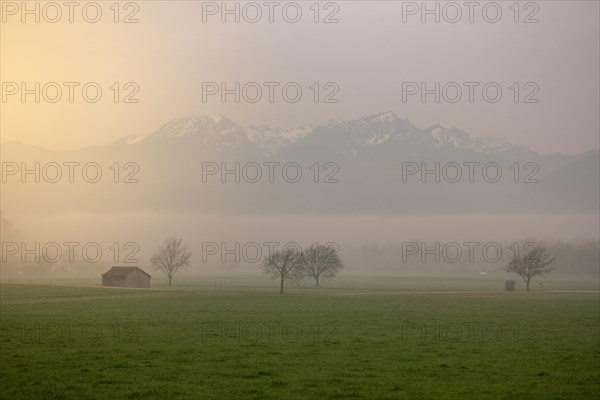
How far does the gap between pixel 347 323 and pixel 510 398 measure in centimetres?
2826

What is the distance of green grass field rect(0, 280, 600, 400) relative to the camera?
2912 centimetres

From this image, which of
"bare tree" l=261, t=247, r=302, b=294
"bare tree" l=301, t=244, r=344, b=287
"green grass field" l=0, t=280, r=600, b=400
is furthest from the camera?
"bare tree" l=301, t=244, r=344, b=287

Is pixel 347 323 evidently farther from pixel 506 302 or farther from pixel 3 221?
pixel 3 221

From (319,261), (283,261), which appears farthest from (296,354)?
(319,261)

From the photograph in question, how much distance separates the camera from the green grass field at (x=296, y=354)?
29.1m

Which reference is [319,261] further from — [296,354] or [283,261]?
[296,354]

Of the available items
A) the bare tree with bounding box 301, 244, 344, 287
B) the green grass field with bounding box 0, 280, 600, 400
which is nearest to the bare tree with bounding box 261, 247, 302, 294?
the bare tree with bounding box 301, 244, 344, 287

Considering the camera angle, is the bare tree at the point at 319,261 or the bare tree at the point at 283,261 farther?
the bare tree at the point at 319,261

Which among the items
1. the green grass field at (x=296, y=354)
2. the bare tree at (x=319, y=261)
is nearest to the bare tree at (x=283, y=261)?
the bare tree at (x=319, y=261)

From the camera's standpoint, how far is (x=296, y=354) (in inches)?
1500

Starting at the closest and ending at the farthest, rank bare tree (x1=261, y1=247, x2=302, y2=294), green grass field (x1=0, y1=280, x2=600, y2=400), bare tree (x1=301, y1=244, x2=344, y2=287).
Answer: green grass field (x1=0, y1=280, x2=600, y2=400) → bare tree (x1=261, y1=247, x2=302, y2=294) → bare tree (x1=301, y1=244, x2=344, y2=287)

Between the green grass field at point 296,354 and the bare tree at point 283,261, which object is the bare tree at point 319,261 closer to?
the bare tree at point 283,261

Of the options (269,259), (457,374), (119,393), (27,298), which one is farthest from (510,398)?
(269,259)

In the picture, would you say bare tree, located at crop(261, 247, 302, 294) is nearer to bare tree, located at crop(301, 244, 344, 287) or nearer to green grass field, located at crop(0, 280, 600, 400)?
bare tree, located at crop(301, 244, 344, 287)
